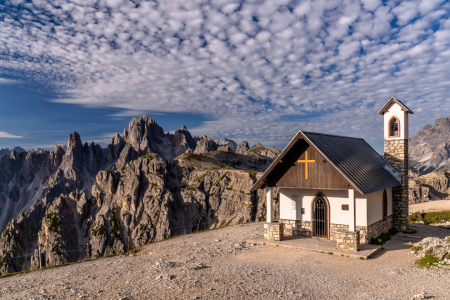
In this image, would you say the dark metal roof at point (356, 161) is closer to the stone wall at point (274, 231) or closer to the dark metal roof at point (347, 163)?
the dark metal roof at point (347, 163)

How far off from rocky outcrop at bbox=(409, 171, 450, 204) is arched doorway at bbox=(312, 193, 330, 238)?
65.8m

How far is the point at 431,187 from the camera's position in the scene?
285 feet

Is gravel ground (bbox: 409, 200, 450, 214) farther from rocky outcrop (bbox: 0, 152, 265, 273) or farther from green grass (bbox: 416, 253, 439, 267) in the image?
rocky outcrop (bbox: 0, 152, 265, 273)

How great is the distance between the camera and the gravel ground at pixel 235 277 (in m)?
11.6

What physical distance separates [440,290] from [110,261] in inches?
646

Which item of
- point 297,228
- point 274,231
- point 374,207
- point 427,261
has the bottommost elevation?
point 427,261

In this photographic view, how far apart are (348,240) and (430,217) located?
21490mm

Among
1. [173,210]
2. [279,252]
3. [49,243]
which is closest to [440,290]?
[279,252]

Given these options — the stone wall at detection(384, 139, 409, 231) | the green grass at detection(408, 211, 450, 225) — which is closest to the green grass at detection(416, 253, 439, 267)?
the stone wall at detection(384, 139, 409, 231)

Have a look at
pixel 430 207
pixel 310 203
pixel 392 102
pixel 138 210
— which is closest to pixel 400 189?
pixel 392 102

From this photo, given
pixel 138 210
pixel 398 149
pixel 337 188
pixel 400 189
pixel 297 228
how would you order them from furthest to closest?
pixel 138 210 → pixel 398 149 → pixel 400 189 → pixel 297 228 → pixel 337 188

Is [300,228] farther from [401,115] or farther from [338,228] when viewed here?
[401,115]

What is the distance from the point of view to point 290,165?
20406 millimetres

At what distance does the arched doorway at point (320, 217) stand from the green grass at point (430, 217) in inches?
642
